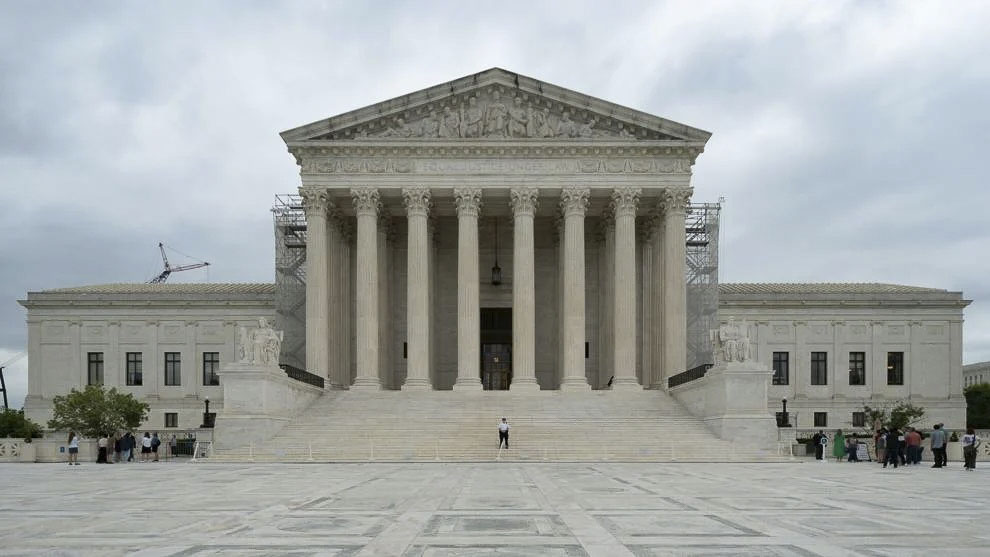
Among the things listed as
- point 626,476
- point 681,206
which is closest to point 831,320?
point 681,206

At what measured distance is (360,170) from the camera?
51.7 metres

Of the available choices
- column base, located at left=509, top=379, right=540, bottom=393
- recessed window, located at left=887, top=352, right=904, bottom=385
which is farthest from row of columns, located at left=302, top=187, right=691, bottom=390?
recessed window, located at left=887, top=352, right=904, bottom=385

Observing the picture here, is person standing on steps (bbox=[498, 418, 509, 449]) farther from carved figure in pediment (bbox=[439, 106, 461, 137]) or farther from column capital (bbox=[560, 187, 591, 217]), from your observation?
carved figure in pediment (bbox=[439, 106, 461, 137])

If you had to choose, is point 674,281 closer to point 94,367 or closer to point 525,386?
point 525,386

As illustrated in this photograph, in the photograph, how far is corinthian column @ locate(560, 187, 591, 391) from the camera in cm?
5097

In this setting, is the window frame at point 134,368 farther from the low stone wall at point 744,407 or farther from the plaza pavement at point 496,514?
the low stone wall at point 744,407

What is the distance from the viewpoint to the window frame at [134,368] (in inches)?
2655

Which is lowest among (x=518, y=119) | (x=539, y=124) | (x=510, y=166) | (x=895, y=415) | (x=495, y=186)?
(x=895, y=415)

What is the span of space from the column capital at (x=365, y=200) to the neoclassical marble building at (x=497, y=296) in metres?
0.08

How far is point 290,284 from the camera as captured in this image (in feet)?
204

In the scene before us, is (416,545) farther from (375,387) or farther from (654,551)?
(375,387)

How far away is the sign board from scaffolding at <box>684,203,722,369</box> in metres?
20.5

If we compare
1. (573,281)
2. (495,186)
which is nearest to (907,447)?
(573,281)

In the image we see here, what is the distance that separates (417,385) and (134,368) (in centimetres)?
2794
